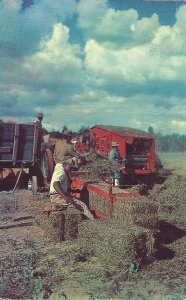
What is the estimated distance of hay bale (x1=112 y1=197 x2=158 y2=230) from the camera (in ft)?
23.7

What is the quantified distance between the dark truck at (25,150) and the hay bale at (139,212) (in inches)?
227

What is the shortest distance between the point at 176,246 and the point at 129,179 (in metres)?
9.85

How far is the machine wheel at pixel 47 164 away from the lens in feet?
41.9

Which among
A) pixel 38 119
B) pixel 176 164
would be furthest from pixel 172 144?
pixel 38 119

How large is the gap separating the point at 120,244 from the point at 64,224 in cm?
173

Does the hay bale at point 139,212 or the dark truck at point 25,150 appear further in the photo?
the dark truck at point 25,150

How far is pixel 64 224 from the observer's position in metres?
7.47

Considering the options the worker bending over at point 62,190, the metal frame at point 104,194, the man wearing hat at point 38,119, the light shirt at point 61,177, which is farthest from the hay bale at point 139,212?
the man wearing hat at point 38,119

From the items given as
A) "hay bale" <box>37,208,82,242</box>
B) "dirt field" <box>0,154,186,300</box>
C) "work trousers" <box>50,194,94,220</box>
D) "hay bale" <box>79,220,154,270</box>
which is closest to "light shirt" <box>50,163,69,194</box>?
"work trousers" <box>50,194,94,220</box>

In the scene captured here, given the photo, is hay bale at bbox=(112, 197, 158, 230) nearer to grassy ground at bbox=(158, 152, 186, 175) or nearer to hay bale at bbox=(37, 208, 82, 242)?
hay bale at bbox=(37, 208, 82, 242)

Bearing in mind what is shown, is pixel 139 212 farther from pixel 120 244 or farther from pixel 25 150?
pixel 25 150

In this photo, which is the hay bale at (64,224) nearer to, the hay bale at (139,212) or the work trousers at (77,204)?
the work trousers at (77,204)

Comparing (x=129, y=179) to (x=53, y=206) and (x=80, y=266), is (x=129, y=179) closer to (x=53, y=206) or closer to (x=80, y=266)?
(x=53, y=206)

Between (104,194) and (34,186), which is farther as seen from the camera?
(34,186)
